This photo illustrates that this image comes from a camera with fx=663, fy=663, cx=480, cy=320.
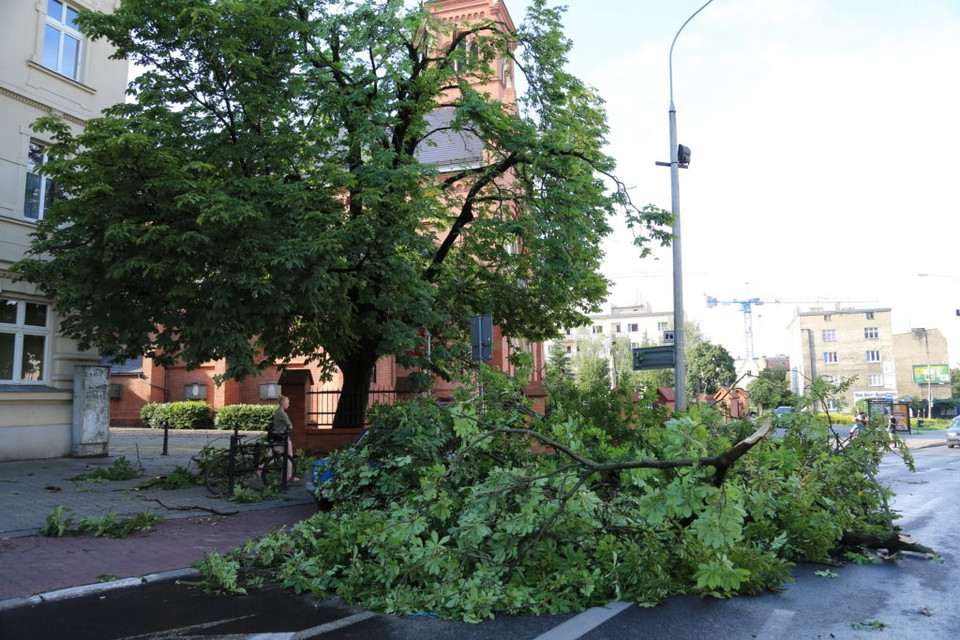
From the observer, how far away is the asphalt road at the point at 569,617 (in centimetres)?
462

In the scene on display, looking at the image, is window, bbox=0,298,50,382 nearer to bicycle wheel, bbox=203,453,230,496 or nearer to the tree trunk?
bicycle wheel, bbox=203,453,230,496

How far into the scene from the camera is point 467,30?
578 inches

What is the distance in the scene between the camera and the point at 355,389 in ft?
49.2

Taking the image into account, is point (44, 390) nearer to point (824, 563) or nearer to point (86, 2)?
point (86, 2)

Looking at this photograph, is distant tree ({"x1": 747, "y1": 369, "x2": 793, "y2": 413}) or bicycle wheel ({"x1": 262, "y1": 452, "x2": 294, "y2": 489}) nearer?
distant tree ({"x1": 747, "y1": 369, "x2": 793, "y2": 413})

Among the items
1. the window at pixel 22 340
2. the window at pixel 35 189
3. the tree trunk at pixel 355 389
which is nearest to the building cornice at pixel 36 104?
the window at pixel 35 189

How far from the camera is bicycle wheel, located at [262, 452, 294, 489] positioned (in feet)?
39.1

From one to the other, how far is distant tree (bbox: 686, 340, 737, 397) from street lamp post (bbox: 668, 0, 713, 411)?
54550 millimetres

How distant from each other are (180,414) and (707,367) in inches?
2141

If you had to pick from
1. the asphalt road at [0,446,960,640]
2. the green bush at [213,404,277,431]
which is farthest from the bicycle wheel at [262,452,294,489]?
the green bush at [213,404,277,431]

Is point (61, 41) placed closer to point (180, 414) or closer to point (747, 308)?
point (180, 414)

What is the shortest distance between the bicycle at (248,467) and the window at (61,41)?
10.1 meters

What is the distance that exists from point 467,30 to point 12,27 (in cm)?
968

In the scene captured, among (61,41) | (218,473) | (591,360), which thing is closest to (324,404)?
(218,473)
